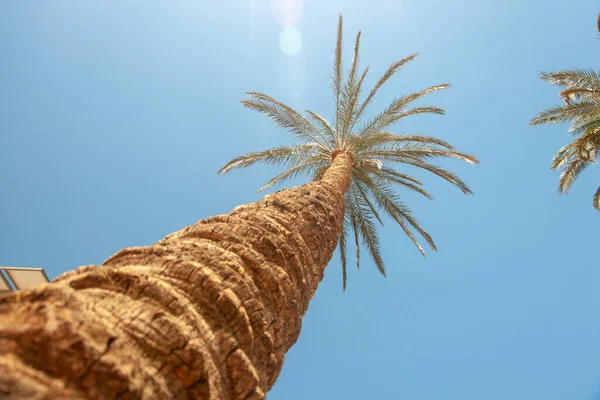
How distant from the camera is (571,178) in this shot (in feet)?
48.2

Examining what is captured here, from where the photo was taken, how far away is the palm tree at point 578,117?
39.1ft

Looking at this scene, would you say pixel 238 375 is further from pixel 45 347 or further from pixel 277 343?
pixel 45 347

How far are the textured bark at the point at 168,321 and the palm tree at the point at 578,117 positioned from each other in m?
12.1

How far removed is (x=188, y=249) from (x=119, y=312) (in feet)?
2.88

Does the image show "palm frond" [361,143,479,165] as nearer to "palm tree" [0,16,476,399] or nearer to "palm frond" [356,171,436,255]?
"palm frond" [356,171,436,255]

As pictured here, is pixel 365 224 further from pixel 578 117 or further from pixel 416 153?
pixel 578 117

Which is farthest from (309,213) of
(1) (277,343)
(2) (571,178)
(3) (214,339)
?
(2) (571,178)

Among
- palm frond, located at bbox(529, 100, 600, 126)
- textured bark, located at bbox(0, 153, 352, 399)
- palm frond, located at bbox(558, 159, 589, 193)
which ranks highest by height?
palm frond, located at bbox(529, 100, 600, 126)

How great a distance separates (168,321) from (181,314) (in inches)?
5.7

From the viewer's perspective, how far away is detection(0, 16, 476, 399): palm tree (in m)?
1.47

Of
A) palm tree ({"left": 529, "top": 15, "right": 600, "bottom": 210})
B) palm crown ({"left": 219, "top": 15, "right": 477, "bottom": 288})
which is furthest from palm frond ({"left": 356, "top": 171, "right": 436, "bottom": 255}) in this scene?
palm tree ({"left": 529, "top": 15, "right": 600, "bottom": 210})

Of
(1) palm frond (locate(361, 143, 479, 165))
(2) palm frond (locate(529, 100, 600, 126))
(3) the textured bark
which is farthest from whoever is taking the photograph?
(2) palm frond (locate(529, 100, 600, 126))

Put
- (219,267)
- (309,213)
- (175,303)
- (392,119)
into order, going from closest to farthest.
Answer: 1. (175,303)
2. (219,267)
3. (309,213)
4. (392,119)

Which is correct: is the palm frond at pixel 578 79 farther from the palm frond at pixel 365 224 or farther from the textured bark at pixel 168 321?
the textured bark at pixel 168 321
